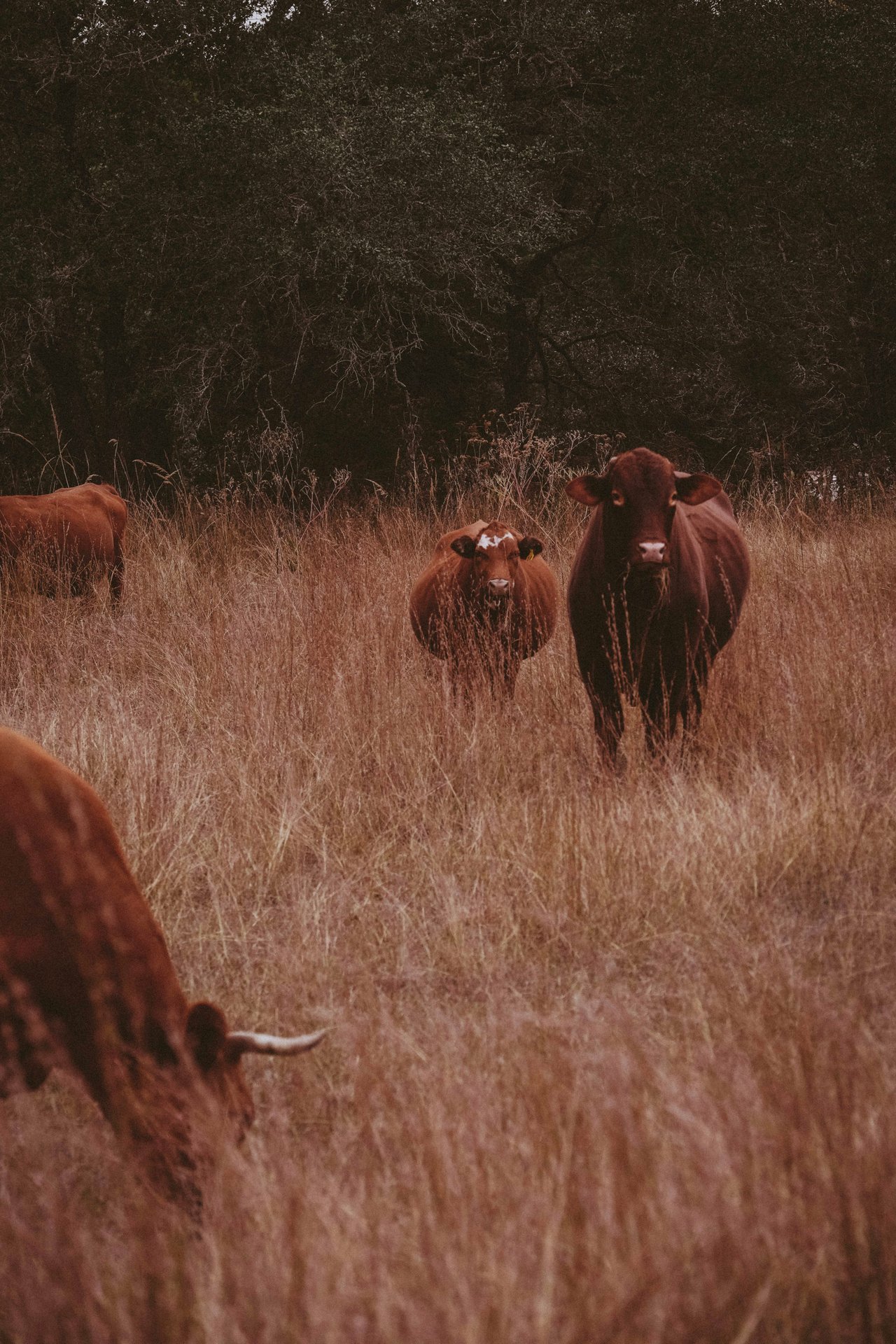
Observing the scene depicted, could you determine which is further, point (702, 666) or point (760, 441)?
point (760, 441)

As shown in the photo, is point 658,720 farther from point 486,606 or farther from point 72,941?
point 72,941

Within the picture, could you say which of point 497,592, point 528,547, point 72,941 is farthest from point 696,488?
point 72,941

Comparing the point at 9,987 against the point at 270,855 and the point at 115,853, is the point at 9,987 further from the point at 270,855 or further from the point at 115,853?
the point at 270,855

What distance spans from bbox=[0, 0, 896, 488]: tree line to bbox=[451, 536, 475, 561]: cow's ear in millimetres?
3705

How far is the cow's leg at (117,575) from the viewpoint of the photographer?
8.66 metres

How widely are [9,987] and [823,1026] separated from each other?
1.66m

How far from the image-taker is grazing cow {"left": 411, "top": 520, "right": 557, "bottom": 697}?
5.63 meters

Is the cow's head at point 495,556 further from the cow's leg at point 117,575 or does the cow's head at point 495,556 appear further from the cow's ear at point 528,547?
the cow's leg at point 117,575

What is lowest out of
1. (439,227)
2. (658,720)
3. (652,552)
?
(658,720)

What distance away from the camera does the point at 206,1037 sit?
7.19 feet

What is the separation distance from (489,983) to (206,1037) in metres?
1.14

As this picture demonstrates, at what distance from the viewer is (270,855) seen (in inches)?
161

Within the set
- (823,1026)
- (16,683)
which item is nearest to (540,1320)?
(823,1026)

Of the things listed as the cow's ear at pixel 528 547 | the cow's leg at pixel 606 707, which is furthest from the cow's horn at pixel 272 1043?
the cow's ear at pixel 528 547
